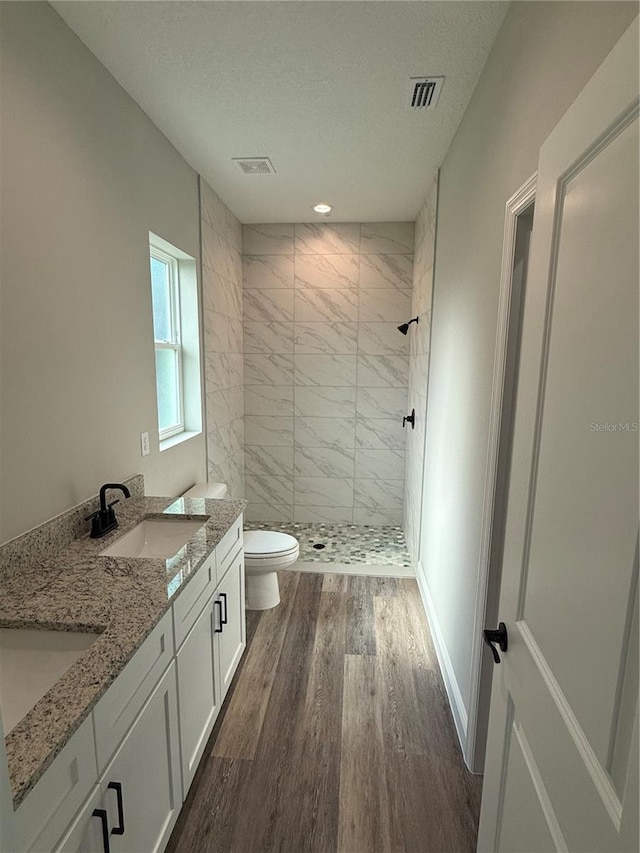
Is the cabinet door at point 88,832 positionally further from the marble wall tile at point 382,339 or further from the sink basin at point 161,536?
the marble wall tile at point 382,339

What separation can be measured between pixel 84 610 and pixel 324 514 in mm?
3134

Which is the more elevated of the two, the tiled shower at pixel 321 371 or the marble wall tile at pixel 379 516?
the tiled shower at pixel 321 371

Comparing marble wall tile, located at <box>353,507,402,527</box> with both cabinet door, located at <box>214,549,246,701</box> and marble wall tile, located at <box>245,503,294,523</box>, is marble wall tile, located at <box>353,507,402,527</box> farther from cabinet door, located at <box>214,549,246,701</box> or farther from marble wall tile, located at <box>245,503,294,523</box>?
cabinet door, located at <box>214,549,246,701</box>

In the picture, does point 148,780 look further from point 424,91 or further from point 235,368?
point 235,368

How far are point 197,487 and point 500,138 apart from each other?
236cm

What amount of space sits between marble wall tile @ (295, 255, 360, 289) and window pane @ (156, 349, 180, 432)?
1.59 meters

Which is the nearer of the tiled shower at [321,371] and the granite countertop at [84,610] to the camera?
the granite countertop at [84,610]

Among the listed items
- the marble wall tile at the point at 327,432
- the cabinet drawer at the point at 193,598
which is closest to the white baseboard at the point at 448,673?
the cabinet drawer at the point at 193,598

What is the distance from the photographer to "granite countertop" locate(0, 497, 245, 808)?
2.62ft

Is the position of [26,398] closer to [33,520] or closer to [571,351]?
[33,520]

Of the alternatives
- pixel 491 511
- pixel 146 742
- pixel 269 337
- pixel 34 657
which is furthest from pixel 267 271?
pixel 146 742

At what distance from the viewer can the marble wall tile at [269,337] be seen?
3.98 metres

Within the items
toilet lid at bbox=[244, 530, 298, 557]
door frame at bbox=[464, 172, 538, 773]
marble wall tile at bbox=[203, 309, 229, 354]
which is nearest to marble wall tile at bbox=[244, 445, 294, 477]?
marble wall tile at bbox=[203, 309, 229, 354]

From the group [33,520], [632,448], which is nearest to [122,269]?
[33,520]
